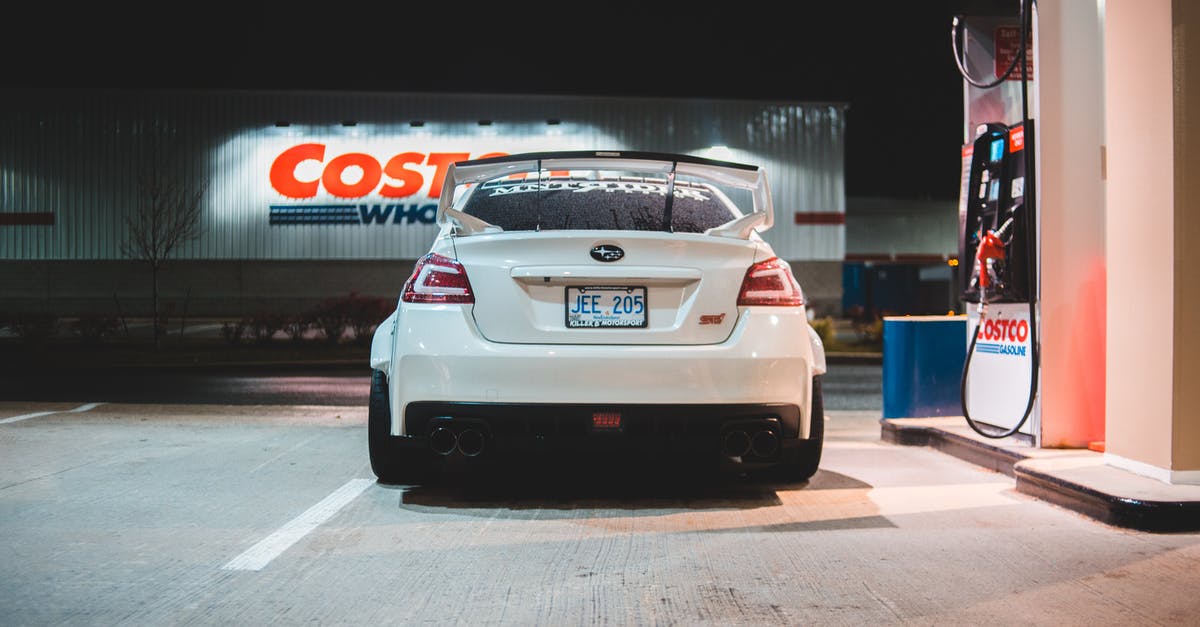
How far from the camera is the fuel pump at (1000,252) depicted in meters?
6.41

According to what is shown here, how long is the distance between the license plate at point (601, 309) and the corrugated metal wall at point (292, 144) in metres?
29.9

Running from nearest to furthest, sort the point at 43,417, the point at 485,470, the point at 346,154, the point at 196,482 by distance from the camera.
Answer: the point at 196,482
the point at 485,470
the point at 43,417
the point at 346,154

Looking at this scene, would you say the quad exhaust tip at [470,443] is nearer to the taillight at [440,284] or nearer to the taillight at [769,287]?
the taillight at [440,284]

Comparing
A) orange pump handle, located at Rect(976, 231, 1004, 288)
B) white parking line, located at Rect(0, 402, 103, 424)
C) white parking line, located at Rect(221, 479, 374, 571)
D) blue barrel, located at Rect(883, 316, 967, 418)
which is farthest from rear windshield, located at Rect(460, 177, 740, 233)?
white parking line, located at Rect(0, 402, 103, 424)

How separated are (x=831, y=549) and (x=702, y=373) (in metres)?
0.98

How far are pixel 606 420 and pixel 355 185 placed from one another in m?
31.1

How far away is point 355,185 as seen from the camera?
3412 cm

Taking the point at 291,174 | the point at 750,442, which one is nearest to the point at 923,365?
the point at 750,442

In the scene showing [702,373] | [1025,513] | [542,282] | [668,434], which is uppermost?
[542,282]

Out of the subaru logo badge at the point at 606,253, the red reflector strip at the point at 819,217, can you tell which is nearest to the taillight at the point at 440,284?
the subaru logo badge at the point at 606,253

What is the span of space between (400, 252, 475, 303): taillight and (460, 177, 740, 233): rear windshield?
0.82 meters

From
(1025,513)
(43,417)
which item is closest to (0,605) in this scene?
(1025,513)

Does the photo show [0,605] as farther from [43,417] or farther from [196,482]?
[43,417]

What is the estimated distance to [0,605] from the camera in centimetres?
332
